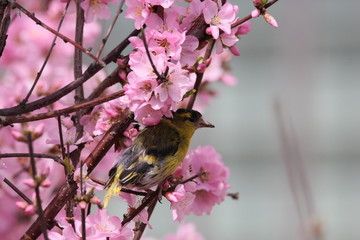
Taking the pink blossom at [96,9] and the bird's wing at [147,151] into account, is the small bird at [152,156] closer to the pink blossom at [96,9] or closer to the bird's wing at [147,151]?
the bird's wing at [147,151]

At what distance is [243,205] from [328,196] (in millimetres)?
816

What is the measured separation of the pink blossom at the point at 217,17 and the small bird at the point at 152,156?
0.85ft

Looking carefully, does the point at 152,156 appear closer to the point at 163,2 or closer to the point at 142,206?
the point at 142,206

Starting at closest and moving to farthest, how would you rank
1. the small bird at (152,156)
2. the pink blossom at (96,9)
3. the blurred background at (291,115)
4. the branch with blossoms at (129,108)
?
the branch with blossoms at (129,108)
the small bird at (152,156)
the pink blossom at (96,9)
the blurred background at (291,115)

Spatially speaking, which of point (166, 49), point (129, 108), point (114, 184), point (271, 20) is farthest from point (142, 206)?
point (271, 20)

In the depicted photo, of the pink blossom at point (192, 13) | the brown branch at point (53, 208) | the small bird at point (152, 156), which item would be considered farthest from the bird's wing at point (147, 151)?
the pink blossom at point (192, 13)

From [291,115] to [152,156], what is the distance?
580cm

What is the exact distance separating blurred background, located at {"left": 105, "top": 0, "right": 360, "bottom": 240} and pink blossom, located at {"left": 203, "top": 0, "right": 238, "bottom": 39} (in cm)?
566

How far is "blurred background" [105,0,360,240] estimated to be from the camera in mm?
7301

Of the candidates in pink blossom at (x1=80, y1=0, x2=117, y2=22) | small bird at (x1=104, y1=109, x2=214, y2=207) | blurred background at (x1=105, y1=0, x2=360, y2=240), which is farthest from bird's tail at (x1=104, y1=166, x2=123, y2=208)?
blurred background at (x1=105, y1=0, x2=360, y2=240)

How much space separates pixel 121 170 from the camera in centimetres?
148

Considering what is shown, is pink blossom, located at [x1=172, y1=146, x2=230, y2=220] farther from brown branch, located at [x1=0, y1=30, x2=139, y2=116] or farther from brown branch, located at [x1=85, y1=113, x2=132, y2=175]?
brown branch, located at [x1=0, y1=30, x2=139, y2=116]

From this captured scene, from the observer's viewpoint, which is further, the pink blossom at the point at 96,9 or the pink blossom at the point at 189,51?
the pink blossom at the point at 96,9

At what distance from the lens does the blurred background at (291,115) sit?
24.0 ft
